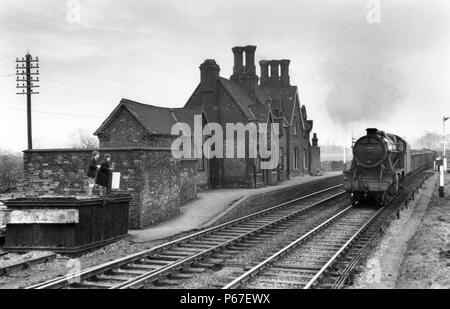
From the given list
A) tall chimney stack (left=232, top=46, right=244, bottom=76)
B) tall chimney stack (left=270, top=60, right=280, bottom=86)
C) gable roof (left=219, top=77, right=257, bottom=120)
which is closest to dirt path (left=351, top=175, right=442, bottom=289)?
gable roof (left=219, top=77, right=257, bottom=120)

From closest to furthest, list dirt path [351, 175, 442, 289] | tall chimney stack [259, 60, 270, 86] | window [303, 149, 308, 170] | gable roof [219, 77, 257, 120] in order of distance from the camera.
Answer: dirt path [351, 175, 442, 289]
gable roof [219, 77, 257, 120]
window [303, 149, 308, 170]
tall chimney stack [259, 60, 270, 86]

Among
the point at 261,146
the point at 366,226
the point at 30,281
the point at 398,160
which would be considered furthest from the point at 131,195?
the point at 261,146

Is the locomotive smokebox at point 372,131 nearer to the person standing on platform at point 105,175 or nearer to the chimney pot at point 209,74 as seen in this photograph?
the chimney pot at point 209,74

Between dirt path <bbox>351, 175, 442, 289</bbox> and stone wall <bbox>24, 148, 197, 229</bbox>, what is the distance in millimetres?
7193

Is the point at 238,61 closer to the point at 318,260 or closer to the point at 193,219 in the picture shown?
the point at 193,219

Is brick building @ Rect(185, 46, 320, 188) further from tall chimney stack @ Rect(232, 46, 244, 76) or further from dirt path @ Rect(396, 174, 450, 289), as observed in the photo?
dirt path @ Rect(396, 174, 450, 289)

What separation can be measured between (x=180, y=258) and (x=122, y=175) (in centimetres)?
508

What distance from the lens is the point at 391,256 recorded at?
10891 millimetres

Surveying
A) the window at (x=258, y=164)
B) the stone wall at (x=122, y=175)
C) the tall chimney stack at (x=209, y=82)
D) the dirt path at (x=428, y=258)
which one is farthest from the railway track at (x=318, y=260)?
the tall chimney stack at (x=209, y=82)

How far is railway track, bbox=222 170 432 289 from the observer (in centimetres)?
852

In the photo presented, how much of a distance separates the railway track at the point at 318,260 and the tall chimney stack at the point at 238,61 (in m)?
21.7

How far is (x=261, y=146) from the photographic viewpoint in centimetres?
2977

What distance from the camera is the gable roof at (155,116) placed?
2280 cm
